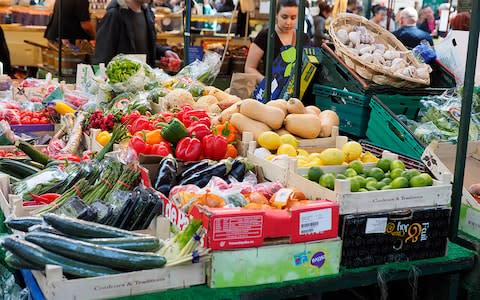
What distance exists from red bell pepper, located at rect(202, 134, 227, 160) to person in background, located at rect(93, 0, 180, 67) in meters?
3.81

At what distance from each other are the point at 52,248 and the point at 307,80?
9.73ft

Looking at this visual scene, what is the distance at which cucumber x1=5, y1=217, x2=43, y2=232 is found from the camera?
240cm

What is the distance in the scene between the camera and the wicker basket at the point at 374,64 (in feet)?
13.8

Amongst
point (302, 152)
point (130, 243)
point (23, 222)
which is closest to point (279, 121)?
point (302, 152)

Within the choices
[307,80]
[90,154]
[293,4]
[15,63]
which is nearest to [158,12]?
[15,63]

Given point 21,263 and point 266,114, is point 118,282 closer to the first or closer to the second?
point 21,263

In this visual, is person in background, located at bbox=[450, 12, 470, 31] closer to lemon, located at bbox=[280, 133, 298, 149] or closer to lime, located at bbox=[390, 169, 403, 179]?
lemon, located at bbox=[280, 133, 298, 149]

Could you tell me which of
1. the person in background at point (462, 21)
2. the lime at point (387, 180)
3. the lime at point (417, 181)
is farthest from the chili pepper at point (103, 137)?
the person in background at point (462, 21)

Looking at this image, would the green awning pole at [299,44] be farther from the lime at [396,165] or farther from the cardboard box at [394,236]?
the cardboard box at [394,236]

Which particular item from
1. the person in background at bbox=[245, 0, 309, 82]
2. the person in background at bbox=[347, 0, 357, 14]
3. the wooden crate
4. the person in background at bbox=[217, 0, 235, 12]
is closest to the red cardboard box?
the wooden crate

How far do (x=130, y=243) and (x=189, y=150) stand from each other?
931 mm

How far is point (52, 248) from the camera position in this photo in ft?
7.02

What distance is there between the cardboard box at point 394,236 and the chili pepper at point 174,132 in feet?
3.63

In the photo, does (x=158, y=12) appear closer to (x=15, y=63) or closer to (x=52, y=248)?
(x=15, y=63)
